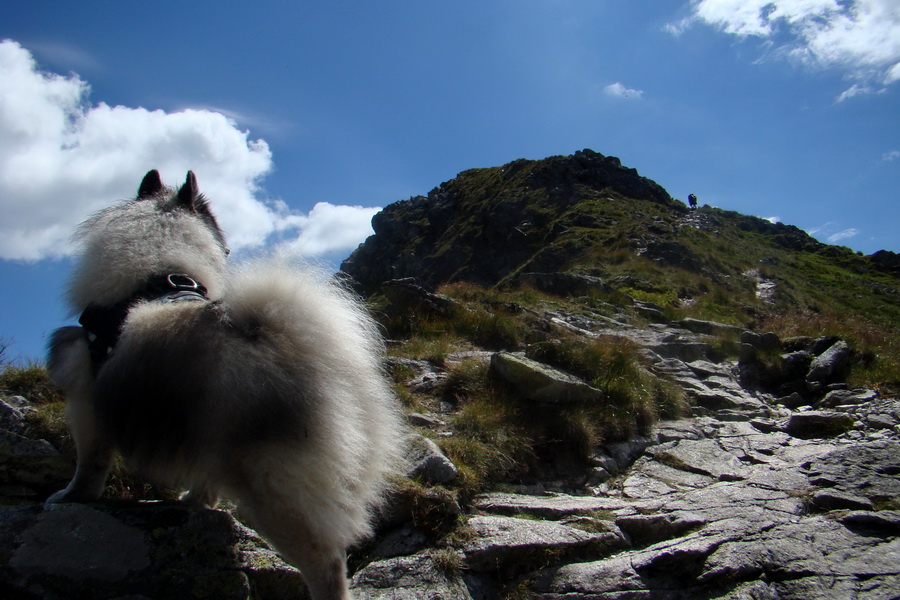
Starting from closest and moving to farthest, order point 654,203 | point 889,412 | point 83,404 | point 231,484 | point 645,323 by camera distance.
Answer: point 231,484, point 83,404, point 889,412, point 645,323, point 654,203

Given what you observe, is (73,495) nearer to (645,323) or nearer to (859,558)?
(859,558)

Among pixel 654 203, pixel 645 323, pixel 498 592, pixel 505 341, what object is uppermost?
pixel 654 203

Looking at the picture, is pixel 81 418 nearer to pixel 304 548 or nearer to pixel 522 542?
pixel 304 548

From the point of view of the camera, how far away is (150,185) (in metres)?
3.60

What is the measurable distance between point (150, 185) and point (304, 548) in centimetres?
279

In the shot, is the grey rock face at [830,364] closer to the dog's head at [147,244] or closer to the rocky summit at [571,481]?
the rocky summit at [571,481]

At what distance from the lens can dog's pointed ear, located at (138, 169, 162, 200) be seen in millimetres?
3557

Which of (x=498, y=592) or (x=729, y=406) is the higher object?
(x=729, y=406)

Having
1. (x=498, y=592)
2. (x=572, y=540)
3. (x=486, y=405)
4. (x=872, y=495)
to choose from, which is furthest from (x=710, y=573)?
(x=486, y=405)

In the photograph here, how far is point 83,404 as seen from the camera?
285 centimetres

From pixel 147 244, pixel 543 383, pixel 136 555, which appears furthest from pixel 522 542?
pixel 147 244

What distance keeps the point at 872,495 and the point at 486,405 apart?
3315 millimetres

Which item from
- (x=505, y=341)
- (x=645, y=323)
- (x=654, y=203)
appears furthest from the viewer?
(x=654, y=203)

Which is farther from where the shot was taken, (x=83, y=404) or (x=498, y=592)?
(x=498, y=592)
